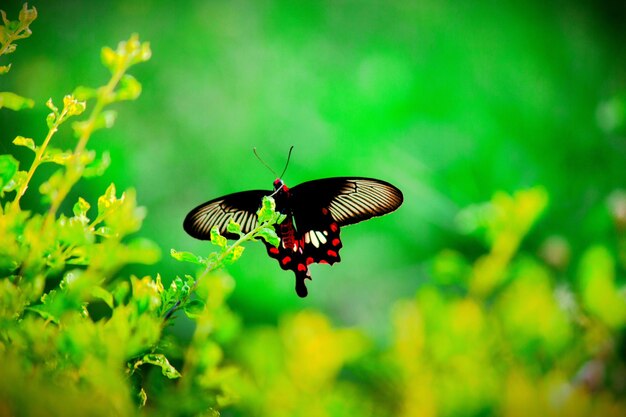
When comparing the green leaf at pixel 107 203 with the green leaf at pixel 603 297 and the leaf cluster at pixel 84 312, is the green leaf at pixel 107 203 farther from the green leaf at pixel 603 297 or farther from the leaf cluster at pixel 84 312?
the green leaf at pixel 603 297

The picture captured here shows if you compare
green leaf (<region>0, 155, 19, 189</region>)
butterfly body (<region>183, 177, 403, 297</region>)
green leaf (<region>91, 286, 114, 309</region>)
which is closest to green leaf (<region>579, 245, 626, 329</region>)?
butterfly body (<region>183, 177, 403, 297</region>)

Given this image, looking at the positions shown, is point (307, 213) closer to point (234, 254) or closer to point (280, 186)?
point (280, 186)

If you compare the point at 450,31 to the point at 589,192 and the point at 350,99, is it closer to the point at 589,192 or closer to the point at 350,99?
the point at 350,99

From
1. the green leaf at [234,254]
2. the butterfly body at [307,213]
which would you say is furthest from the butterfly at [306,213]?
the green leaf at [234,254]

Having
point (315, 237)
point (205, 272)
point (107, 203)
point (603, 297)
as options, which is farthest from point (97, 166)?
point (603, 297)

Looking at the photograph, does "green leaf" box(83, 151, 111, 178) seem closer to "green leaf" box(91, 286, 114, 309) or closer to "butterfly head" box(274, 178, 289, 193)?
"green leaf" box(91, 286, 114, 309)
